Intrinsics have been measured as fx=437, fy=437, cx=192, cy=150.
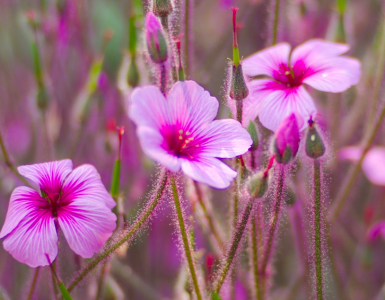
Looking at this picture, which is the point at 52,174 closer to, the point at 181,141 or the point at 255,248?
the point at 181,141

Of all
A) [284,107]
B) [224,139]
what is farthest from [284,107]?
[224,139]

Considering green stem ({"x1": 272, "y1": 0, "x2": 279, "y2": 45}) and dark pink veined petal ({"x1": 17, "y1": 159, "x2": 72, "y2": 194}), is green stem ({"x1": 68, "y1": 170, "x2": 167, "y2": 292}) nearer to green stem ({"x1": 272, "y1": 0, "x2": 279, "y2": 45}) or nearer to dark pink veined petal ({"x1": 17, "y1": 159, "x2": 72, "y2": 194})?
dark pink veined petal ({"x1": 17, "y1": 159, "x2": 72, "y2": 194})

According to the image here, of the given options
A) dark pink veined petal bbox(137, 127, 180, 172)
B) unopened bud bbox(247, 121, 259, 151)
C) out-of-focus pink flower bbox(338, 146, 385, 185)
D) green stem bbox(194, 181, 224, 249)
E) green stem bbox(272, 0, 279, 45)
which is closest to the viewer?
dark pink veined petal bbox(137, 127, 180, 172)

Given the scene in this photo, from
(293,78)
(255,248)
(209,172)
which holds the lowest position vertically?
(255,248)

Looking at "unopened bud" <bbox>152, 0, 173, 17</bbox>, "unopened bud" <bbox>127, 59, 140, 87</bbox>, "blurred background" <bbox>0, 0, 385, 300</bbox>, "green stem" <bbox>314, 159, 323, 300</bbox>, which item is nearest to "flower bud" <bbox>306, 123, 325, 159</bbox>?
"green stem" <bbox>314, 159, 323, 300</bbox>

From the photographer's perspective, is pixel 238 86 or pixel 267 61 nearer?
pixel 238 86

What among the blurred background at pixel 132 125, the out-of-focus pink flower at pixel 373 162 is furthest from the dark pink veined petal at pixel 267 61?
the out-of-focus pink flower at pixel 373 162
